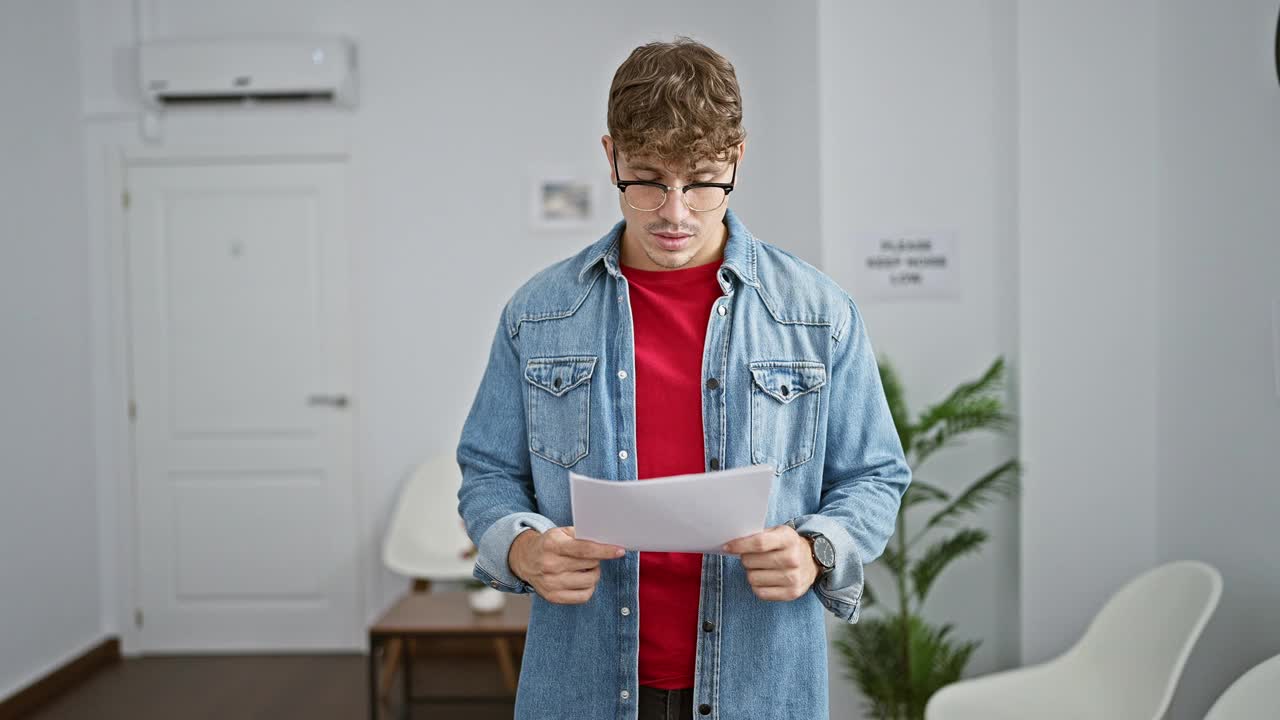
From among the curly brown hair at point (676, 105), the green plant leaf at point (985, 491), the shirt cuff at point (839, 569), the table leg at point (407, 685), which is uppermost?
the curly brown hair at point (676, 105)

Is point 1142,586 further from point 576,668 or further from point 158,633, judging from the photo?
point 158,633

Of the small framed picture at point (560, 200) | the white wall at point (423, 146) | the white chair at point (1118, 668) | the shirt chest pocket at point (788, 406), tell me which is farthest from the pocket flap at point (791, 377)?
the small framed picture at point (560, 200)

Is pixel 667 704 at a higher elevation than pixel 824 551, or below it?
below

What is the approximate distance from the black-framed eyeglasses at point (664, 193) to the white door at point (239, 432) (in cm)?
335

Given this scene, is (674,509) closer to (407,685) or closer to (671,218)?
(671,218)

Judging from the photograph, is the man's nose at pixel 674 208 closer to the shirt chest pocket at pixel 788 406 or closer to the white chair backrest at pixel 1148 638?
the shirt chest pocket at pixel 788 406

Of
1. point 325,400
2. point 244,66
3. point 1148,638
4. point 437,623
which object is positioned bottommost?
point 437,623

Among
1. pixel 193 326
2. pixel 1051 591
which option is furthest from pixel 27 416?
pixel 1051 591

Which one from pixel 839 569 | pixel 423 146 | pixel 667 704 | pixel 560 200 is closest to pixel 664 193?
pixel 839 569

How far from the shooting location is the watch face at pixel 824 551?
1.10m

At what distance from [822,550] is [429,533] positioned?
313 centimetres

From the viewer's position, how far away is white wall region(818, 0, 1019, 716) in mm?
2881

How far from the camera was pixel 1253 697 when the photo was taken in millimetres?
1849

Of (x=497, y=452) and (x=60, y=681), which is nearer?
(x=497, y=452)
